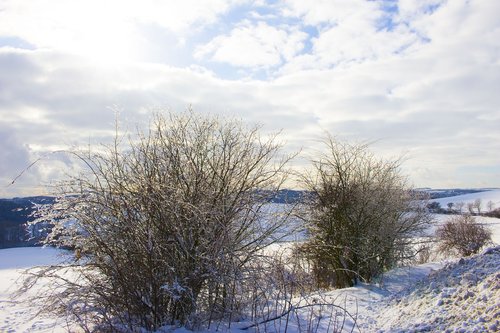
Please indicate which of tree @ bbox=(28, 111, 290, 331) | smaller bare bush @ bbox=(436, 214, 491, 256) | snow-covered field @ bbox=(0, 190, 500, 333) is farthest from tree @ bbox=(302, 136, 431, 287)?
smaller bare bush @ bbox=(436, 214, 491, 256)

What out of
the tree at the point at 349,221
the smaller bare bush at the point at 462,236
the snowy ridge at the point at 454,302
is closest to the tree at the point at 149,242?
the snowy ridge at the point at 454,302

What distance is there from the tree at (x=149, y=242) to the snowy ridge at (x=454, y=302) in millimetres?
3405

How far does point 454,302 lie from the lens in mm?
7855

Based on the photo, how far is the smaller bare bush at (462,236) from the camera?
34.0 m

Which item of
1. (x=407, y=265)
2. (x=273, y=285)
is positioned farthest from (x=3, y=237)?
(x=273, y=285)

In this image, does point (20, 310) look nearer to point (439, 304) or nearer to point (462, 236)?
point (439, 304)

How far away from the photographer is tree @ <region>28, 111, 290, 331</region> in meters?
7.24

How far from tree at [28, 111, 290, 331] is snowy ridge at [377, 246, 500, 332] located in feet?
11.2

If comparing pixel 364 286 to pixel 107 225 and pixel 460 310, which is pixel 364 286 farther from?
pixel 107 225

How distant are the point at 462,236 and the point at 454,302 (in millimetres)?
32622

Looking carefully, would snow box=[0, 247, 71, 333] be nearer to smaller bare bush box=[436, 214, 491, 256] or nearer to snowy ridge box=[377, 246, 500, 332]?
snowy ridge box=[377, 246, 500, 332]

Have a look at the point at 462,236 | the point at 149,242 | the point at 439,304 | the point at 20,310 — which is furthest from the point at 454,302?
the point at 462,236

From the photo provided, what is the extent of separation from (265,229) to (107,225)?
Answer: 3554 millimetres

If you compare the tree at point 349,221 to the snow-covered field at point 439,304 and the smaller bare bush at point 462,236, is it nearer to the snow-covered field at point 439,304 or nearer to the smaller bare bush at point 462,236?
the snow-covered field at point 439,304
